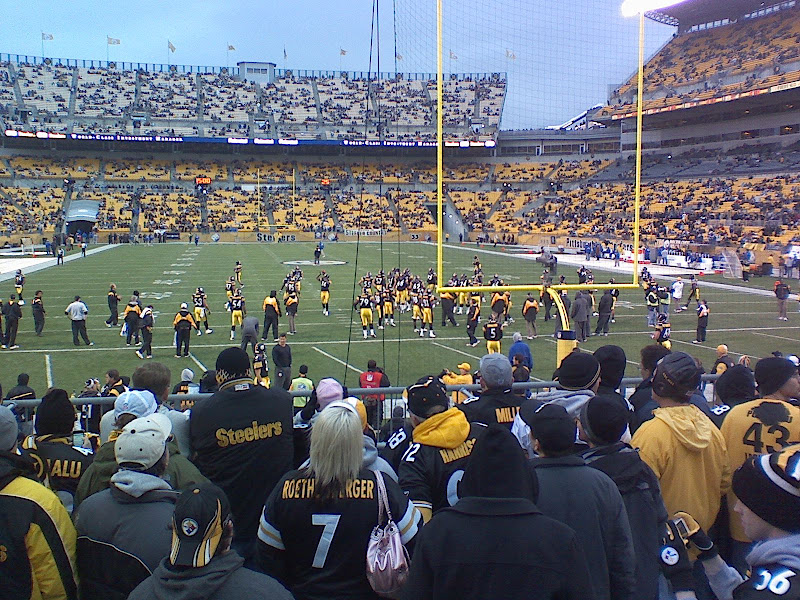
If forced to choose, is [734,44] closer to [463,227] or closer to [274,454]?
[463,227]

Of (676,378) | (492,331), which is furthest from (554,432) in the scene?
(492,331)

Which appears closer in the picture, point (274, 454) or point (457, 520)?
point (457, 520)

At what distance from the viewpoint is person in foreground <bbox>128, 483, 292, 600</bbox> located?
6.41 ft

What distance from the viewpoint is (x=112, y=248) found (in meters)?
49.0

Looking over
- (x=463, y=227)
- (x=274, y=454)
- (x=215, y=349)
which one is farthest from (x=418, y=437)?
(x=463, y=227)

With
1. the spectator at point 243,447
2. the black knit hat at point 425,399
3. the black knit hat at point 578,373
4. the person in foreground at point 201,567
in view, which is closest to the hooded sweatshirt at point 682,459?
the black knit hat at point 578,373

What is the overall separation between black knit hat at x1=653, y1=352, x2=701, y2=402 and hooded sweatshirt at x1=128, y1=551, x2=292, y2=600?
224cm

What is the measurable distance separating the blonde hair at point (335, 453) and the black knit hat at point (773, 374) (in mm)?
2709

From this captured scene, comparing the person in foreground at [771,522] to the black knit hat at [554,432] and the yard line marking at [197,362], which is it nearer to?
the black knit hat at [554,432]

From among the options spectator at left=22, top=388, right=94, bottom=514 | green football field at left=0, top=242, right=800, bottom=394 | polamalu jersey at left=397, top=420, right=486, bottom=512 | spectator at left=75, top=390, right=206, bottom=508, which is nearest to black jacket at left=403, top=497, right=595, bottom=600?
polamalu jersey at left=397, top=420, right=486, bottom=512

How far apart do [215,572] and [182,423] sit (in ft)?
6.02

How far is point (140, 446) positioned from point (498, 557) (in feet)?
4.99

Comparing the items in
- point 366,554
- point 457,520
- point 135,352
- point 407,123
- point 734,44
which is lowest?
point 135,352

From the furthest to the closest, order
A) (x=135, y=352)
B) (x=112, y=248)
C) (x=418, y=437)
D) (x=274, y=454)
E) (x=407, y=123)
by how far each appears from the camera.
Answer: (x=407, y=123), (x=112, y=248), (x=135, y=352), (x=274, y=454), (x=418, y=437)
